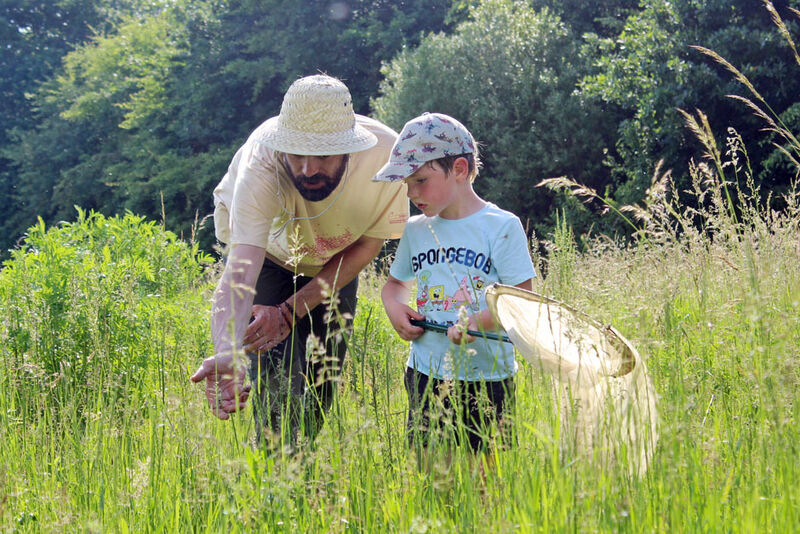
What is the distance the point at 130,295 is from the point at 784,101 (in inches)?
530

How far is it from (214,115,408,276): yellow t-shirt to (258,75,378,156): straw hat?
213 millimetres

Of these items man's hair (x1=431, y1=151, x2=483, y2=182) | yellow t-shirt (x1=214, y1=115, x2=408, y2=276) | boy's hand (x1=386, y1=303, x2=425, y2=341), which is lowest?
boy's hand (x1=386, y1=303, x2=425, y2=341)

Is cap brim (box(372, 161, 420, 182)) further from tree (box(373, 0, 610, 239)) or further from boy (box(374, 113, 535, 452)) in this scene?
tree (box(373, 0, 610, 239))

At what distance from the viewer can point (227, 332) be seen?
265 centimetres

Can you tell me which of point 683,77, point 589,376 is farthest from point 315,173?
point 683,77

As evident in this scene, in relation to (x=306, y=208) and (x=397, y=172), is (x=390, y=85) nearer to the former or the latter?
(x=306, y=208)

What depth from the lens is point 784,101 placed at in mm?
13203

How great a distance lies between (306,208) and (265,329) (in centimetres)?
61

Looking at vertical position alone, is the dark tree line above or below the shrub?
above

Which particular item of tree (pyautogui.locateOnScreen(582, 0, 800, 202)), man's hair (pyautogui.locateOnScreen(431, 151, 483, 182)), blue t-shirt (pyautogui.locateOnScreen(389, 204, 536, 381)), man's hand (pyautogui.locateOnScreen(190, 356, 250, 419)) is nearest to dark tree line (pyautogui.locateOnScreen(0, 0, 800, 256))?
tree (pyautogui.locateOnScreen(582, 0, 800, 202))

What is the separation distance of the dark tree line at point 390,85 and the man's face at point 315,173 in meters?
4.66

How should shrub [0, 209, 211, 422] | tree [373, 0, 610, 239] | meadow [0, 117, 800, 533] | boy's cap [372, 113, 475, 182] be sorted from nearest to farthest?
meadow [0, 117, 800, 533]
boy's cap [372, 113, 475, 182]
shrub [0, 209, 211, 422]
tree [373, 0, 610, 239]

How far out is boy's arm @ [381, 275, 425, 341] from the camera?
282 cm

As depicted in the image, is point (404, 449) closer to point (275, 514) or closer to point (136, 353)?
point (275, 514)
